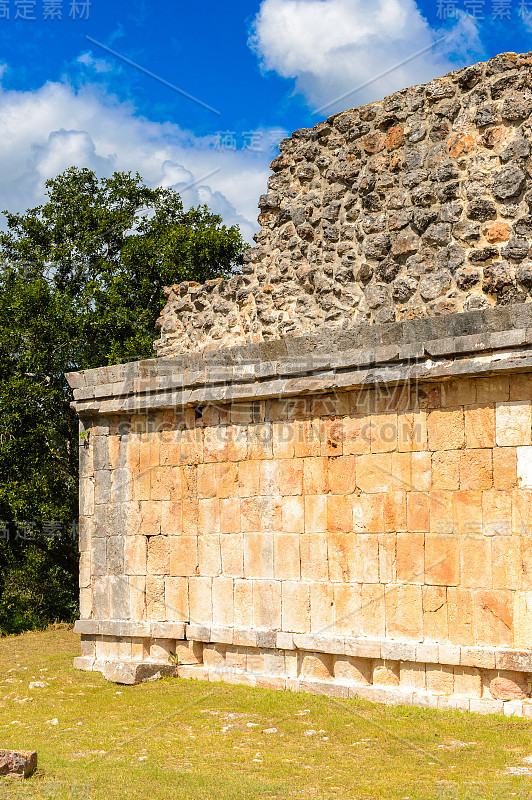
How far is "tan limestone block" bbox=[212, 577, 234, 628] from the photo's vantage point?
396 inches

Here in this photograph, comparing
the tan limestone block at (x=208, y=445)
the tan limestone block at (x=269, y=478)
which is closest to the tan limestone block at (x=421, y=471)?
the tan limestone block at (x=269, y=478)

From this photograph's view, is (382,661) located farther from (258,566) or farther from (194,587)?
(194,587)

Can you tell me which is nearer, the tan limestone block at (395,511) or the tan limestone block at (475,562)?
the tan limestone block at (475,562)

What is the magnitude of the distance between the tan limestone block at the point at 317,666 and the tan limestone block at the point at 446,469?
7.54 feet

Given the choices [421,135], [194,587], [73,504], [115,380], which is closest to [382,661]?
[194,587]

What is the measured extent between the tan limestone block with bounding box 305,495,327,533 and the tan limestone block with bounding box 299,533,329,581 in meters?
0.08

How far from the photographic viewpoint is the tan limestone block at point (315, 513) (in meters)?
9.40

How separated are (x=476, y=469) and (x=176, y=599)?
4255 millimetres

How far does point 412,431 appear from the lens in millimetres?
8844

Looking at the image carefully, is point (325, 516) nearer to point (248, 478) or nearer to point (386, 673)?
point (248, 478)

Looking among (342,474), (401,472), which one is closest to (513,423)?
(401,472)

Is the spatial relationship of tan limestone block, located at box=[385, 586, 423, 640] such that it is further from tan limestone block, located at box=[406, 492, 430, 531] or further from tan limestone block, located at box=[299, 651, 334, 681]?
tan limestone block, located at box=[299, 651, 334, 681]

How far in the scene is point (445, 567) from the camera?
8453 millimetres

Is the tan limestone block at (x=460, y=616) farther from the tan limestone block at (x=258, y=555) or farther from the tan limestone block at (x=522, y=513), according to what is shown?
the tan limestone block at (x=258, y=555)
